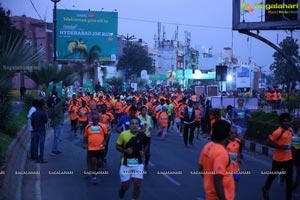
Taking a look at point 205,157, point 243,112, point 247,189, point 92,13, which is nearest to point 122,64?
point 92,13

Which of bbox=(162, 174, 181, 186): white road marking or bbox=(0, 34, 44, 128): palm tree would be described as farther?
bbox=(162, 174, 181, 186): white road marking

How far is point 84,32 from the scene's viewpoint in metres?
47.6

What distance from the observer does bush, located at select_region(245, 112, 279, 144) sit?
16.8 metres

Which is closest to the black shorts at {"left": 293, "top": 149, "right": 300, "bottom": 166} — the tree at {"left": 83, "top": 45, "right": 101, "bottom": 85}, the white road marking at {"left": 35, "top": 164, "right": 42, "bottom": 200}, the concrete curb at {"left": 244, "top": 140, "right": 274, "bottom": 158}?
the white road marking at {"left": 35, "top": 164, "right": 42, "bottom": 200}

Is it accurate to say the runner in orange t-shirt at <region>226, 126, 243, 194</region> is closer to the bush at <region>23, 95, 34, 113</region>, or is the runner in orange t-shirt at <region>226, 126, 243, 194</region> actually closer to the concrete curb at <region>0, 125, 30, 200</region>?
the concrete curb at <region>0, 125, 30, 200</region>

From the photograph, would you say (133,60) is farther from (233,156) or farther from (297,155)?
(233,156)

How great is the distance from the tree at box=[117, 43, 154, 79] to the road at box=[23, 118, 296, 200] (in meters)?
58.3

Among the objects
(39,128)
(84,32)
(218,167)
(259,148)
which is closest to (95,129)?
(39,128)

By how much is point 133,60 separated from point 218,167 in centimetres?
6986

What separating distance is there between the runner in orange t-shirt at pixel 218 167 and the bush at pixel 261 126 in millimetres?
11656

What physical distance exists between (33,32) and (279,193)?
49.7 m

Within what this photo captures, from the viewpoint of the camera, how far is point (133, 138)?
773cm

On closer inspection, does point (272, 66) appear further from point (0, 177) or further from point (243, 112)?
point (0, 177)

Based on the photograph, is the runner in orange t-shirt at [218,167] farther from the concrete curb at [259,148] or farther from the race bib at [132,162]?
the concrete curb at [259,148]
